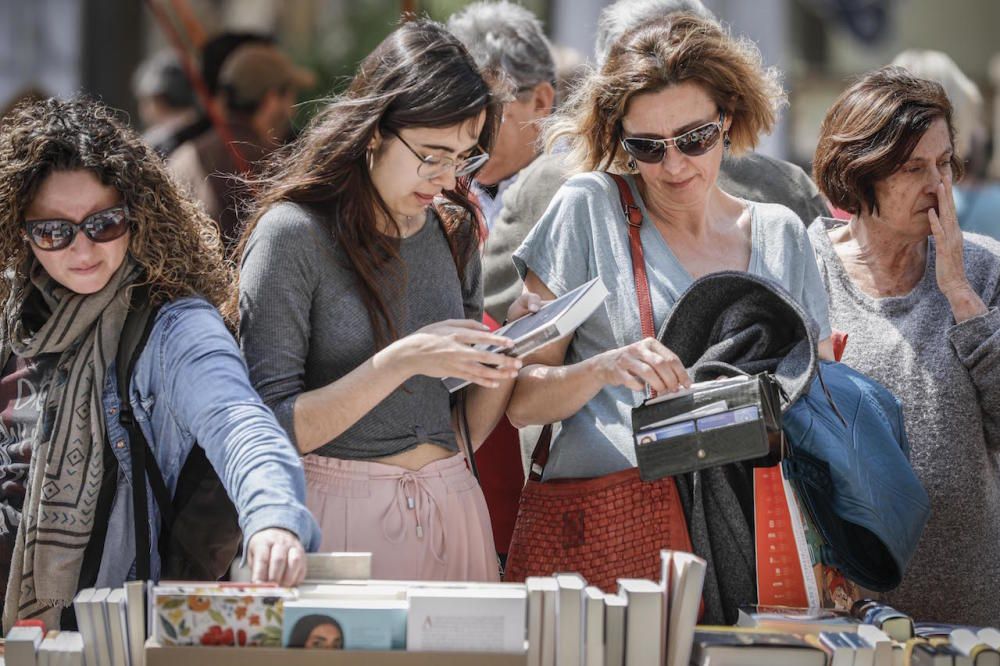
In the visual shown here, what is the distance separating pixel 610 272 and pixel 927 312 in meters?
0.81

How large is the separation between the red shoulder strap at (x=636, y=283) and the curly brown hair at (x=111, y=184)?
695 mm

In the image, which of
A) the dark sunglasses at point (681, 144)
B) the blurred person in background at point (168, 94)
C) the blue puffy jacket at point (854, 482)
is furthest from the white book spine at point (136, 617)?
the blurred person in background at point (168, 94)

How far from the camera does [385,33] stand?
322 inches

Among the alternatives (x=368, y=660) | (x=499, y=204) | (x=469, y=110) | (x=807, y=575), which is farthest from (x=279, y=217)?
(x=499, y=204)

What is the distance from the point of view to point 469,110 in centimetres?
229

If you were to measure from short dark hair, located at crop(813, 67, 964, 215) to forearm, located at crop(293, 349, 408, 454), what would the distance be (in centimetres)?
129

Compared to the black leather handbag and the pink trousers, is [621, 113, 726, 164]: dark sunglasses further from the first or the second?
the pink trousers

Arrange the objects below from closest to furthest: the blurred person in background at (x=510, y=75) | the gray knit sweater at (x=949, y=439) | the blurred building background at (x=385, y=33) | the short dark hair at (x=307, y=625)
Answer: the short dark hair at (x=307, y=625) < the gray knit sweater at (x=949, y=439) < the blurred person in background at (x=510, y=75) < the blurred building background at (x=385, y=33)

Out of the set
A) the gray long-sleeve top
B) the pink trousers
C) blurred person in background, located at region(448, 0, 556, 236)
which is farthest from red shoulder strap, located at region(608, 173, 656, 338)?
blurred person in background, located at region(448, 0, 556, 236)

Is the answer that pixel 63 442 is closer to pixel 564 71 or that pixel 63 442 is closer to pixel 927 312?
pixel 927 312

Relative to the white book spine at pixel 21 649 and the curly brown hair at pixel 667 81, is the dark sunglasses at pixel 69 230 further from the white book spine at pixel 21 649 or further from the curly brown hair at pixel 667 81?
the curly brown hair at pixel 667 81

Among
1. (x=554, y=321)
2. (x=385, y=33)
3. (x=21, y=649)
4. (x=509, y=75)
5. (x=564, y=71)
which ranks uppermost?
(x=385, y=33)

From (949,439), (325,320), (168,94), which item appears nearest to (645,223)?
(325,320)

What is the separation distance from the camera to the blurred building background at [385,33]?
7312 mm
